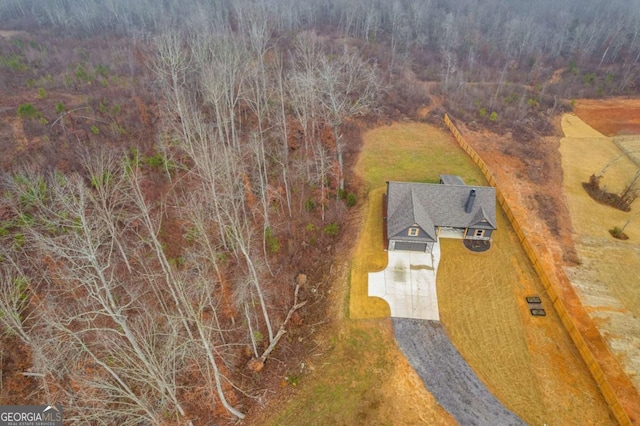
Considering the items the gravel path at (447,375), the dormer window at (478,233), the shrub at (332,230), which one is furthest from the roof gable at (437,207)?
the gravel path at (447,375)

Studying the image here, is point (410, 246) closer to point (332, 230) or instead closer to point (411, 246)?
point (411, 246)

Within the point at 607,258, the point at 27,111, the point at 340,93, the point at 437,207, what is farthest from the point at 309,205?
the point at 27,111

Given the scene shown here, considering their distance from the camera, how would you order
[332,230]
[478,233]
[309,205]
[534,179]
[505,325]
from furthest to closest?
[534,179]
[309,205]
[332,230]
[478,233]
[505,325]

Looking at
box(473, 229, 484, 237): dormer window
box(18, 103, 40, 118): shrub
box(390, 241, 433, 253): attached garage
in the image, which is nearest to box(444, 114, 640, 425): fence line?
box(473, 229, 484, 237): dormer window

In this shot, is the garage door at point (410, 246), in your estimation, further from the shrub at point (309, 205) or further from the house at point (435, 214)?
the shrub at point (309, 205)

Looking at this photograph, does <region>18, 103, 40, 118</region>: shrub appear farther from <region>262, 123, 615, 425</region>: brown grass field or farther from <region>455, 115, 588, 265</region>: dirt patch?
<region>455, 115, 588, 265</region>: dirt patch

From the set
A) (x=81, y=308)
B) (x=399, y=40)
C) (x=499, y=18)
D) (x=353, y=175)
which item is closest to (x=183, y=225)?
(x=81, y=308)
